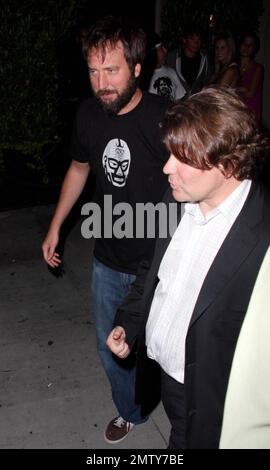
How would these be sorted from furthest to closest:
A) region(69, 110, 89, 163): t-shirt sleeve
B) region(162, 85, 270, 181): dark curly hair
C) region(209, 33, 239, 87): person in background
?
region(209, 33, 239, 87): person in background → region(69, 110, 89, 163): t-shirt sleeve → region(162, 85, 270, 181): dark curly hair

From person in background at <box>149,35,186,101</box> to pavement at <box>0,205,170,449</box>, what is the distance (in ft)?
6.34

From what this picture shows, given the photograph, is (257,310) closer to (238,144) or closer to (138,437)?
(238,144)

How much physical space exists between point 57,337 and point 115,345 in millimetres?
1632

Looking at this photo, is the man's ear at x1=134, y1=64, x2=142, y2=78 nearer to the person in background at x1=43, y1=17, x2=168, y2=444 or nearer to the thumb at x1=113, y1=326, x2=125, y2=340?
the person in background at x1=43, y1=17, x2=168, y2=444

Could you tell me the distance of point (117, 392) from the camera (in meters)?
2.56

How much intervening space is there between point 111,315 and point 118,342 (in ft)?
1.47

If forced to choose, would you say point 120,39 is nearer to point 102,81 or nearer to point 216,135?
point 102,81

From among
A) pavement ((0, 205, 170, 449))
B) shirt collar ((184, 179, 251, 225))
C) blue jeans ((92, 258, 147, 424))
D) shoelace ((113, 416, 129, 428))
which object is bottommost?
pavement ((0, 205, 170, 449))

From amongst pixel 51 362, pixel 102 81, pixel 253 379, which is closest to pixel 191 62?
pixel 102 81

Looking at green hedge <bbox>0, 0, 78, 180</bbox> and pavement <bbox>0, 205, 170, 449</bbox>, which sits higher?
green hedge <bbox>0, 0, 78, 180</bbox>

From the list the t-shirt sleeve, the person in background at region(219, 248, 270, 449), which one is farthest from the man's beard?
the person in background at region(219, 248, 270, 449)

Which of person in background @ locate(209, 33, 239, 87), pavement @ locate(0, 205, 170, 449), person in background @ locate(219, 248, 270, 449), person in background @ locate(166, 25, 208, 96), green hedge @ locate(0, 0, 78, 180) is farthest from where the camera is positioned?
person in background @ locate(209, 33, 239, 87)

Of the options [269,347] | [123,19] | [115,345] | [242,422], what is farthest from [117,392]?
[123,19]

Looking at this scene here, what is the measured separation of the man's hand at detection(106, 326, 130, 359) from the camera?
6.64ft
